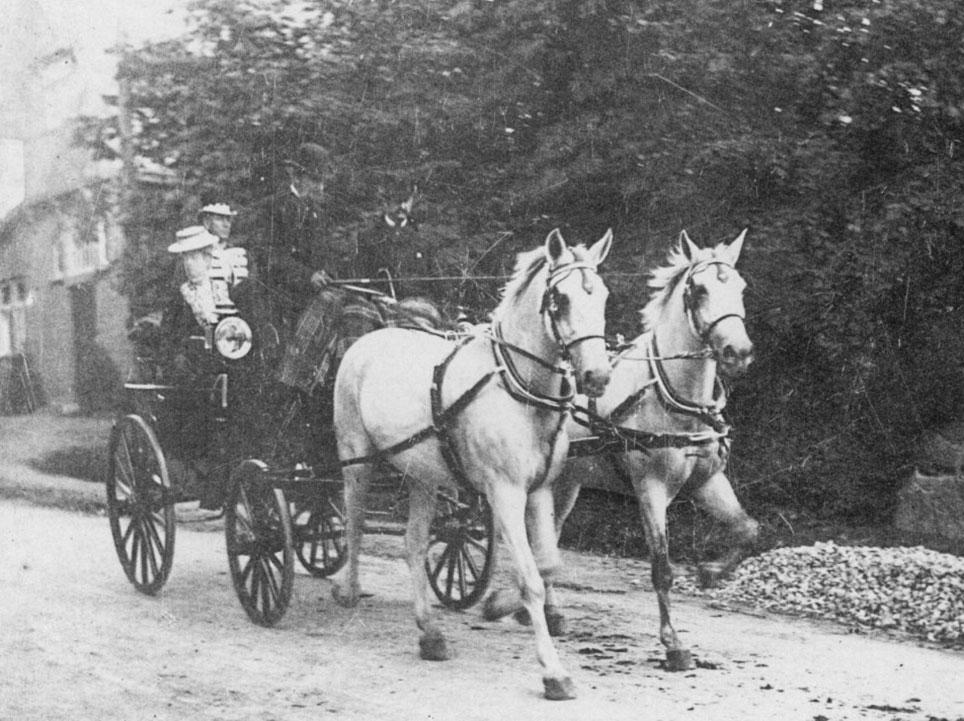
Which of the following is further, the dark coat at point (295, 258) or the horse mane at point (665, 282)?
the dark coat at point (295, 258)

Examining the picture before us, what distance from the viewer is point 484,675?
215 inches

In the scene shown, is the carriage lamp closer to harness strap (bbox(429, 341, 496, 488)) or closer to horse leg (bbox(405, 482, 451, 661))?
horse leg (bbox(405, 482, 451, 661))

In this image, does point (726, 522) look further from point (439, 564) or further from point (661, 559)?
point (439, 564)

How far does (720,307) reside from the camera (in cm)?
589

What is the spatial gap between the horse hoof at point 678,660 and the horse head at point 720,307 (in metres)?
1.50

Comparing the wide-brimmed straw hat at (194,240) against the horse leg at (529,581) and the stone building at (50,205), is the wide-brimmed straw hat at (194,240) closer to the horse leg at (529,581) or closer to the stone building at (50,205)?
the stone building at (50,205)

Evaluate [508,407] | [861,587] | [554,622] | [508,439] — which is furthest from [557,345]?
[861,587]

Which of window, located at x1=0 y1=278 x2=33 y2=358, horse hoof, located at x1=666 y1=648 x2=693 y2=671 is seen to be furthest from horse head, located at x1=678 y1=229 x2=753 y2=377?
window, located at x1=0 y1=278 x2=33 y2=358

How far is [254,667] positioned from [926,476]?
5269 mm

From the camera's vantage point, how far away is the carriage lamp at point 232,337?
674cm

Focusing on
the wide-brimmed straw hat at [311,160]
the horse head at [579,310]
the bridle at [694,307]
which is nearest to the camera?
the horse head at [579,310]

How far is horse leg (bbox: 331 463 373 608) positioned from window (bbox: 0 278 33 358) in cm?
199

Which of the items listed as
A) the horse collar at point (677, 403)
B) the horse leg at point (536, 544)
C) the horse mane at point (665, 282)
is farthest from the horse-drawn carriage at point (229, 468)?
the horse mane at point (665, 282)

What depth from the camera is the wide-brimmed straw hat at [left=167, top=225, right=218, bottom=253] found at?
6.98 m
